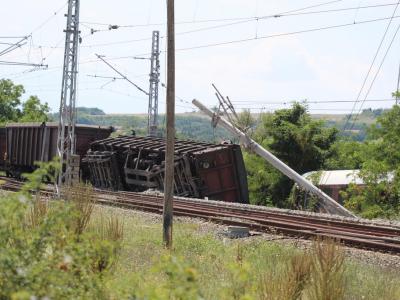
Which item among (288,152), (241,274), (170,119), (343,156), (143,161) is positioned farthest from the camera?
(288,152)

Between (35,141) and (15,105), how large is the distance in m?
48.7

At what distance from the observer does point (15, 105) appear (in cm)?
7956

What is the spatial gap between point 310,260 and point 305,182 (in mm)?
23488

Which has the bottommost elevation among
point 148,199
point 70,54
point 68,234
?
point 148,199

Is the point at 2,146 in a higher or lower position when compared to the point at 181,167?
higher

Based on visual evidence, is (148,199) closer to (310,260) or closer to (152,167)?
(152,167)

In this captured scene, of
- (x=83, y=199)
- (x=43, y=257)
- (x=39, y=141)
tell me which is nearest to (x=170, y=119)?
(x=83, y=199)

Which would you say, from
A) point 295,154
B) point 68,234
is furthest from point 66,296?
point 295,154

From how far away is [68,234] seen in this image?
5727 mm

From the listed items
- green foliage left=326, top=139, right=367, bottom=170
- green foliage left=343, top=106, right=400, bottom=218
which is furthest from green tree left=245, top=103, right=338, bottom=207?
green foliage left=343, top=106, right=400, bottom=218

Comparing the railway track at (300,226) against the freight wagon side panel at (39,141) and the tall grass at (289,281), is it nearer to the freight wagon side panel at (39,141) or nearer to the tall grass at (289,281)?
the tall grass at (289,281)

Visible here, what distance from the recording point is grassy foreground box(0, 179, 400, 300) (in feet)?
15.4

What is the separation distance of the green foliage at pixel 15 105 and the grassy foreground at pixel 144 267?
68.3 m

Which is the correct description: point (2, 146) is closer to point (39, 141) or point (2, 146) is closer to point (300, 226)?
point (39, 141)
